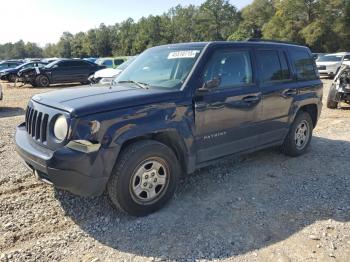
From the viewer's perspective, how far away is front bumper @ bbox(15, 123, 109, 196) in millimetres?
3387

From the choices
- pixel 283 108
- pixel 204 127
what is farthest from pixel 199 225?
pixel 283 108

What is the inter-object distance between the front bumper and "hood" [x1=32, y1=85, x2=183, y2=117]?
15.7 inches

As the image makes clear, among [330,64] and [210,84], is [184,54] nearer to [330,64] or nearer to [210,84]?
[210,84]

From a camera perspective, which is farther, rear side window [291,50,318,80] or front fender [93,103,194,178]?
rear side window [291,50,318,80]

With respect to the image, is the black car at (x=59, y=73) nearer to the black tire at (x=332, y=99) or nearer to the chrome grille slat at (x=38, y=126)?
the black tire at (x=332, y=99)

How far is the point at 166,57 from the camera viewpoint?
4723mm

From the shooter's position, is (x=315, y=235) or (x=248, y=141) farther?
(x=248, y=141)

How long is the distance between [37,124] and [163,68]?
1648mm

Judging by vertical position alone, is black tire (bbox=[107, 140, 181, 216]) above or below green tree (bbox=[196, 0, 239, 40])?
below

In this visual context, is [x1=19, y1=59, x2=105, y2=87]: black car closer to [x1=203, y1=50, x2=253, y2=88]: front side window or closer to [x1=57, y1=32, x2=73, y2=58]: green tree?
[x1=203, y1=50, x2=253, y2=88]: front side window

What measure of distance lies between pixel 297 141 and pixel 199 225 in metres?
2.98

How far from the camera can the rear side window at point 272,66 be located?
5.12 m

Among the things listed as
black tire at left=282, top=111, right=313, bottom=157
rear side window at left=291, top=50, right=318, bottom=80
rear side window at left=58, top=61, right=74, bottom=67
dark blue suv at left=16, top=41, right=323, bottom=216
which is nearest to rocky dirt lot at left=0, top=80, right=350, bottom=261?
dark blue suv at left=16, top=41, right=323, bottom=216

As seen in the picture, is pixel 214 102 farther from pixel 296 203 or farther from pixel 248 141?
pixel 296 203
